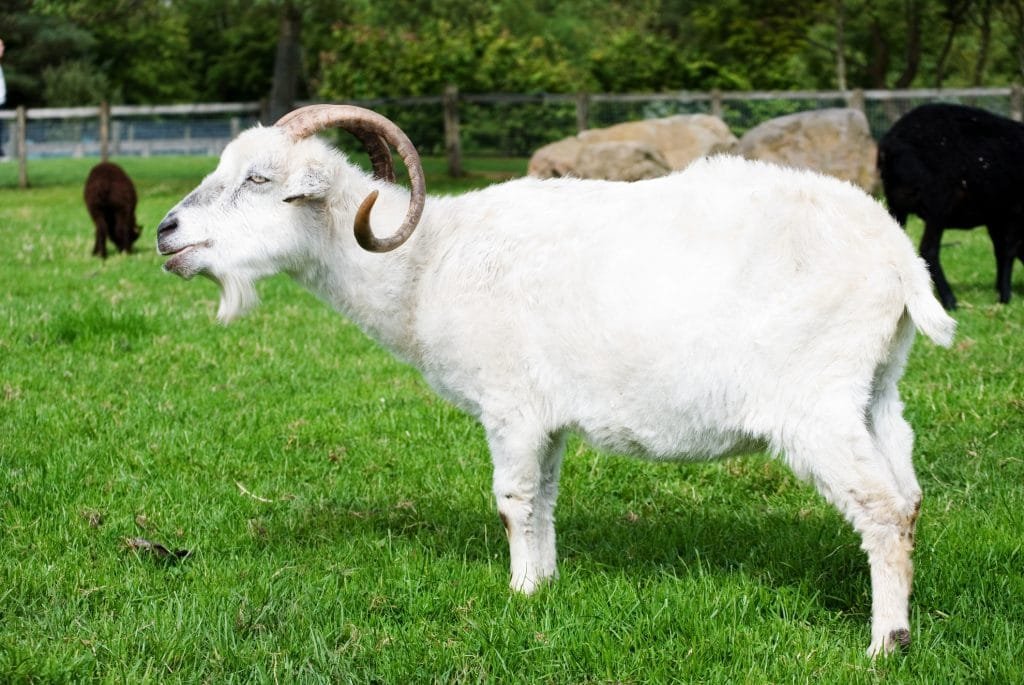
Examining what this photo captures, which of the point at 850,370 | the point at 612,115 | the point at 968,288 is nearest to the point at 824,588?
the point at 850,370

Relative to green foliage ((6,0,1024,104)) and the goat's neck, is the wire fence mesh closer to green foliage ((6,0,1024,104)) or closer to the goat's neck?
green foliage ((6,0,1024,104))

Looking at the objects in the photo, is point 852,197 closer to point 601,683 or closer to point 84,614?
point 601,683

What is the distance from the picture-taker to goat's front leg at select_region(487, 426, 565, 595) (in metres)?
4.49

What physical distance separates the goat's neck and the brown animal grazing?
9.96m

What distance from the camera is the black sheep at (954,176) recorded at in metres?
10.0

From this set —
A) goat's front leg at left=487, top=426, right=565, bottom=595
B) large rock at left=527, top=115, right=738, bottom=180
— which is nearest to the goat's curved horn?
goat's front leg at left=487, top=426, right=565, bottom=595

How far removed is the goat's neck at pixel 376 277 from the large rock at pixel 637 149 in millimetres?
12279

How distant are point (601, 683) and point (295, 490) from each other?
2543mm

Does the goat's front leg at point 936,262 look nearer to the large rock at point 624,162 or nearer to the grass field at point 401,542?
the grass field at point 401,542

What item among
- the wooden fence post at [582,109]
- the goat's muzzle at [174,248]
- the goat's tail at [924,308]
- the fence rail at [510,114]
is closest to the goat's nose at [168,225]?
the goat's muzzle at [174,248]

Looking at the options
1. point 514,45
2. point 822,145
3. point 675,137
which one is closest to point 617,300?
point 675,137

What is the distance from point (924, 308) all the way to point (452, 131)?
2302 cm

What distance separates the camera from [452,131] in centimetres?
2627

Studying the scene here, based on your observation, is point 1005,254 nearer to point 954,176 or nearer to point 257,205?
point 954,176
